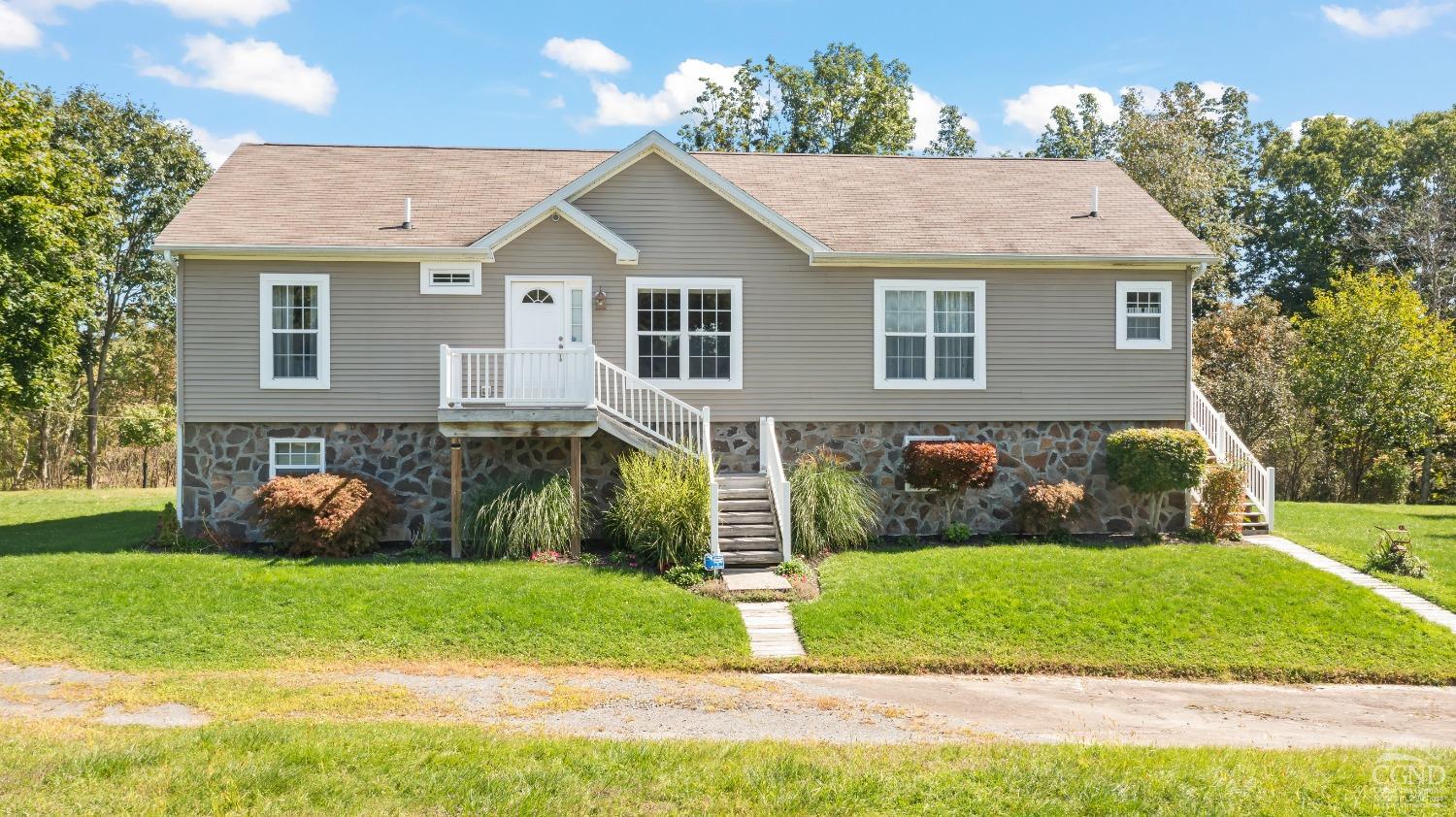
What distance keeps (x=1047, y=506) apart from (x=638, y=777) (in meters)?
9.97

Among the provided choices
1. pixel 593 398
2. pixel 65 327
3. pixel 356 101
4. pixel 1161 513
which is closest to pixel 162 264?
pixel 65 327

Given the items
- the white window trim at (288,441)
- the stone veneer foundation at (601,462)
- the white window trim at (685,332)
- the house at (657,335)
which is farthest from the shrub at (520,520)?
the white window trim at (288,441)

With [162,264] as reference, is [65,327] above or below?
below

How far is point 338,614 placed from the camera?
11.3 metres

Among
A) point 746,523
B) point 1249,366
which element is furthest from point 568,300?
point 1249,366

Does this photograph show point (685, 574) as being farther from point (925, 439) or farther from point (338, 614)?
point (925, 439)

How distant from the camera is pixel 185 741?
7.10 m

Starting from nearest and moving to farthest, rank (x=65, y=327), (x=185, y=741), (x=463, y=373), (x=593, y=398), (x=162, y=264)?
(x=185, y=741), (x=593, y=398), (x=463, y=373), (x=65, y=327), (x=162, y=264)

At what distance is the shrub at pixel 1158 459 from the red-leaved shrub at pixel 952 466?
1964 millimetres

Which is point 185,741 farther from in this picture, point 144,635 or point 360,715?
point 144,635

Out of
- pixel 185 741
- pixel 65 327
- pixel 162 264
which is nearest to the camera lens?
pixel 185 741

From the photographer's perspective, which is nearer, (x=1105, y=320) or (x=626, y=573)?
(x=626, y=573)

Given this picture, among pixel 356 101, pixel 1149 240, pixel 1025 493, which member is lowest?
pixel 1025 493

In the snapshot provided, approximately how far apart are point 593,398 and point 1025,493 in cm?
661
